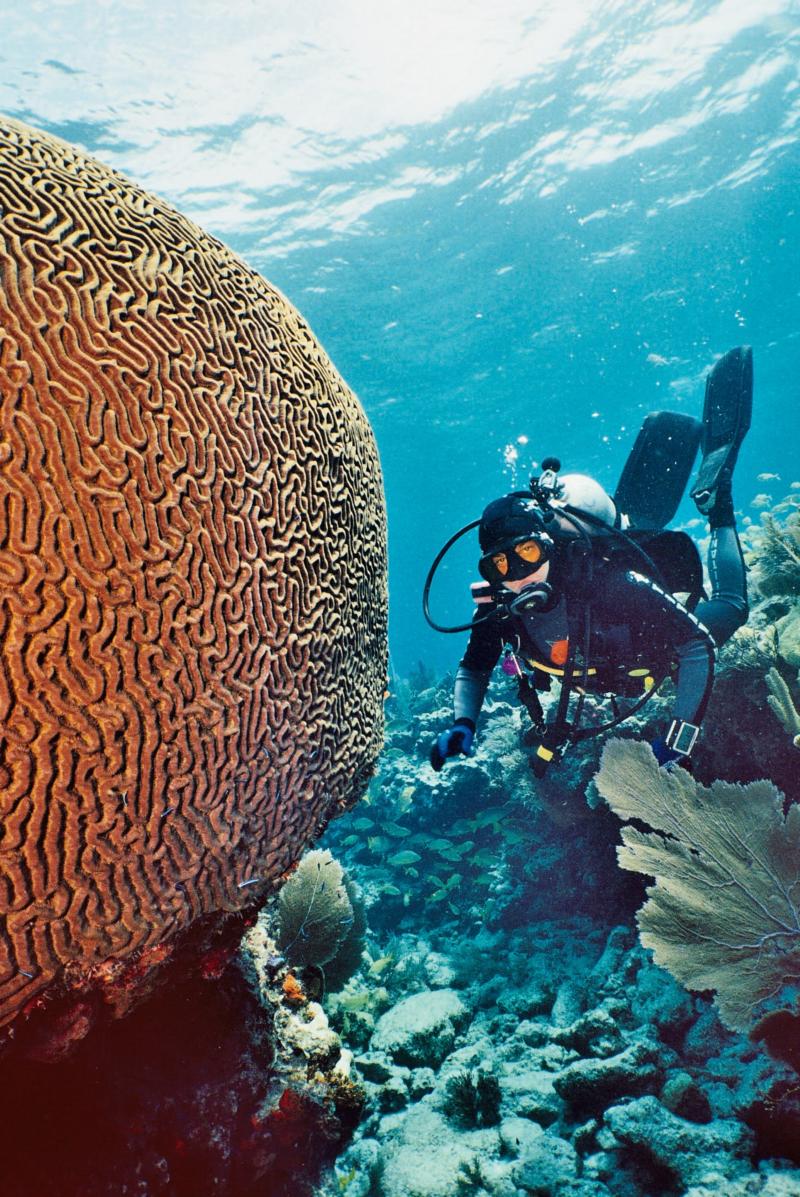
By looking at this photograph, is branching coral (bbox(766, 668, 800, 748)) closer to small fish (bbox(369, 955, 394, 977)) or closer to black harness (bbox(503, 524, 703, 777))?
black harness (bbox(503, 524, 703, 777))

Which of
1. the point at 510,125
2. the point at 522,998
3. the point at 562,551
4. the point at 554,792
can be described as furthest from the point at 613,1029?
the point at 510,125

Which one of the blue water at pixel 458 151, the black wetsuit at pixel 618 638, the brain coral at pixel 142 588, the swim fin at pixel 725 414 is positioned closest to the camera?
the brain coral at pixel 142 588

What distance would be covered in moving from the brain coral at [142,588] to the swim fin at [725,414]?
561 cm

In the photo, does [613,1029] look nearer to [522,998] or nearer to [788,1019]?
[522,998]

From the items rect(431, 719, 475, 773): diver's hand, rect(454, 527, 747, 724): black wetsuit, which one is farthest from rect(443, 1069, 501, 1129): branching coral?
rect(454, 527, 747, 724): black wetsuit

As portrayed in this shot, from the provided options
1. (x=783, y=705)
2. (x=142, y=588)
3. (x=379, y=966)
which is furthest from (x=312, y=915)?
(x=783, y=705)

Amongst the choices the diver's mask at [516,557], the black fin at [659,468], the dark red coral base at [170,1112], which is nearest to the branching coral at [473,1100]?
the dark red coral base at [170,1112]

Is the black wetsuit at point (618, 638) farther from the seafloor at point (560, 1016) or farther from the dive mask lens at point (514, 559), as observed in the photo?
the seafloor at point (560, 1016)

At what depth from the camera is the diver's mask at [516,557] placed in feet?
13.7

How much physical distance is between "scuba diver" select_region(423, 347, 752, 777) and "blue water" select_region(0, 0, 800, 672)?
535 inches

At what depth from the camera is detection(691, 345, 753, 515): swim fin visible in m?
6.55

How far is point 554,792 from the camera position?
6770 millimetres

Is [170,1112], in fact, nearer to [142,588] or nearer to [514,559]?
[142,588]

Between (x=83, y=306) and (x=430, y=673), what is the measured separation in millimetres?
18276
